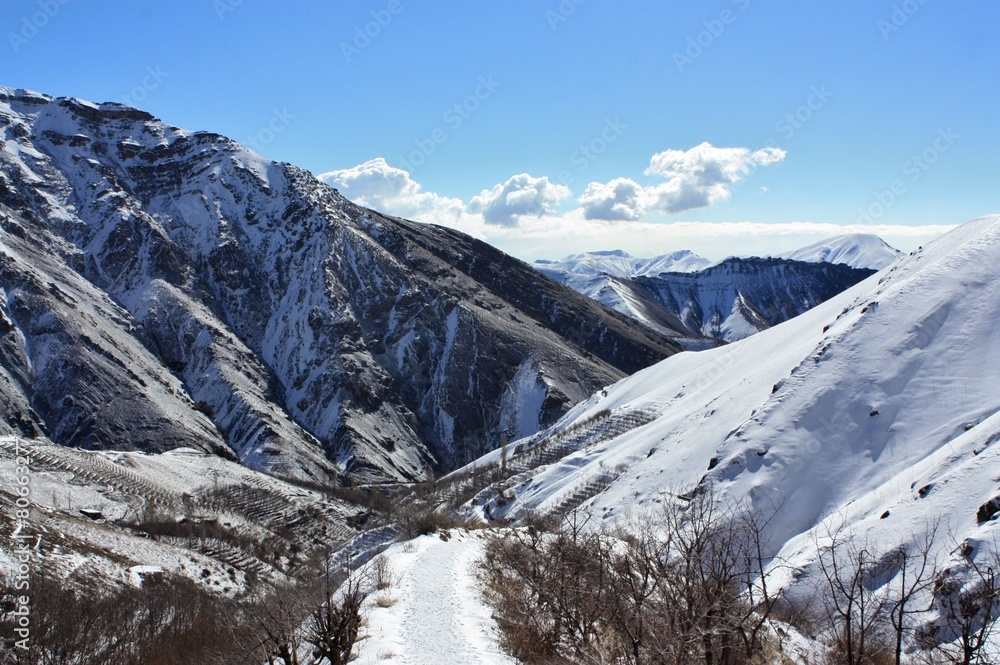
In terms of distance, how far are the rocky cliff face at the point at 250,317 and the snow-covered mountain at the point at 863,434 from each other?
60.5 metres

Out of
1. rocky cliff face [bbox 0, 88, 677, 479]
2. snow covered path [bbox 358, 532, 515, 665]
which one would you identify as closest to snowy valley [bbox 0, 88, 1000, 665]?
snow covered path [bbox 358, 532, 515, 665]

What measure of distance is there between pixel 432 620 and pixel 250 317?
13003 cm

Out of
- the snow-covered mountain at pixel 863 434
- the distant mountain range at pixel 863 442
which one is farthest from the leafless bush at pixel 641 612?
the snow-covered mountain at pixel 863 434

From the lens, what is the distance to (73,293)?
115m

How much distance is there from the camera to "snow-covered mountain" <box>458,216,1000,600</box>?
28.2m

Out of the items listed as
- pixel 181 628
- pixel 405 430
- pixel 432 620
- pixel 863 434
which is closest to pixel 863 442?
pixel 863 434

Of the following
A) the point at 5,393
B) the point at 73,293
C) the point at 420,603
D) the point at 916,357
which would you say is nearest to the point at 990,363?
the point at 916,357

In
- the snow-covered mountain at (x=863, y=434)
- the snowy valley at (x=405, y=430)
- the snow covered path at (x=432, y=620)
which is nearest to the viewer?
the snow covered path at (x=432, y=620)

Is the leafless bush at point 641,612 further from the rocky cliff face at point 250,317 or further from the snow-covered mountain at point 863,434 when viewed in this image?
the rocky cliff face at point 250,317

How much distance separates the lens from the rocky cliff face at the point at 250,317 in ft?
332

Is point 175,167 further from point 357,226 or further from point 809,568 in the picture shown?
point 809,568

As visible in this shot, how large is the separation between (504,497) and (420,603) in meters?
45.0

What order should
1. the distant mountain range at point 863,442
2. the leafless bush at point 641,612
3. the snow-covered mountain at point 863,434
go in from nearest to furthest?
the leafless bush at point 641,612, the distant mountain range at point 863,442, the snow-covered mountain at point 863,434

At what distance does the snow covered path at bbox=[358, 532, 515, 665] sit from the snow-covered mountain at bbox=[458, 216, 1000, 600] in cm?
1193
